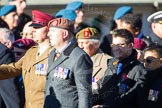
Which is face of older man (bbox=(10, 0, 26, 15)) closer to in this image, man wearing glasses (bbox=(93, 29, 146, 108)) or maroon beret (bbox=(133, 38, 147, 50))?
maroon beret (bbox=(133, 38, 147, 50))

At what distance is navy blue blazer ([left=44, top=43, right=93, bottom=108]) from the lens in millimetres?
6680

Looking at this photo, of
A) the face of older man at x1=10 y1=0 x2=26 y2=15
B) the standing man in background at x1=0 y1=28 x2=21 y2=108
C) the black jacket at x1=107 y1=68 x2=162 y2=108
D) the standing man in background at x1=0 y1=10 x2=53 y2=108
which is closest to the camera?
the black jacket at x1=107 y1=68 x2=162 y2=108

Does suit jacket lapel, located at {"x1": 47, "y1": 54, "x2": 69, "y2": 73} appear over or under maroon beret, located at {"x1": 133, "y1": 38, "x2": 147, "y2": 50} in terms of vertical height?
over

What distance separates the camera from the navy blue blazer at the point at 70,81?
6.68m

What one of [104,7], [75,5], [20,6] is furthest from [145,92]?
[20,6]

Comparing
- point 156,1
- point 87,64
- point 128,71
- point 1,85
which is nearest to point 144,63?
point 128,71

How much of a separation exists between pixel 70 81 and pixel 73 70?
12 centimetres

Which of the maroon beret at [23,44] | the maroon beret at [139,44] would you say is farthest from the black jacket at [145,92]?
the maroon beret at [23,44]

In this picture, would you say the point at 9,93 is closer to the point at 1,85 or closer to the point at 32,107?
the point at 1,85

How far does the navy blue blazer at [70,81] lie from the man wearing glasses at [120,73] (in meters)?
0.65

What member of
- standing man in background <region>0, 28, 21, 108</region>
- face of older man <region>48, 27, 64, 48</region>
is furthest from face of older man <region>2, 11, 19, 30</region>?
face of older man <region>48, 27, 64, 48</region>

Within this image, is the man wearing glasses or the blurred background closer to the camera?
the man wearing glasses

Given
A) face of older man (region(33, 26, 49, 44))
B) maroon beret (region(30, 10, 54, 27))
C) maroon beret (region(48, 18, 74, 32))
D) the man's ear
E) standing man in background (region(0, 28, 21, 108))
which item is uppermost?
maroon beret (region(48, 18, 74, 32))

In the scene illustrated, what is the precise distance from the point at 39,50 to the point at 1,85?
0.89 meters
